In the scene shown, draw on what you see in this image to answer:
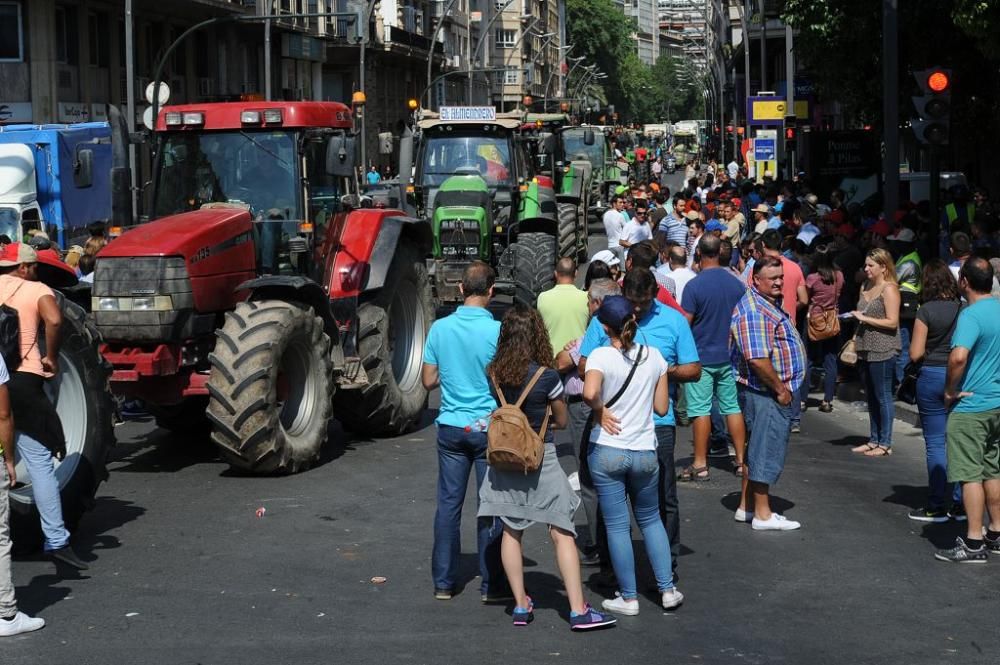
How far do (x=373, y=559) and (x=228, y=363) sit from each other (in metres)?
2.41

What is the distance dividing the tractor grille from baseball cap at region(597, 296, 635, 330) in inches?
173

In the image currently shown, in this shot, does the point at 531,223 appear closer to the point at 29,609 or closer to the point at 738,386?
the point at 738,386

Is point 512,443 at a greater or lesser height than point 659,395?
lesser

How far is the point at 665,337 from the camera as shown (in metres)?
8.11

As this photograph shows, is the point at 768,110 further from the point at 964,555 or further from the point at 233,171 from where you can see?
the point at 964,555

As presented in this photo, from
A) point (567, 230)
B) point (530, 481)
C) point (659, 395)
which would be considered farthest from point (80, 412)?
point (567, 230)

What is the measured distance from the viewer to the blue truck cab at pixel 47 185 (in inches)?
967

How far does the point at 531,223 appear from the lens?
22000 millimetres

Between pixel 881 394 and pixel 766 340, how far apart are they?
341cm

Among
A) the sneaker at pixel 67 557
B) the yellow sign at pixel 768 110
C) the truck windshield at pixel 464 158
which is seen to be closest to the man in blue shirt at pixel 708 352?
the sneaker at pixel 67 557

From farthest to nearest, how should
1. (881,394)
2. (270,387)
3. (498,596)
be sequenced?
1. (881,394)
2. (270,387)
3. (498,596)

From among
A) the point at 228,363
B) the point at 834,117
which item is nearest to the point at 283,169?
the point at 228,363

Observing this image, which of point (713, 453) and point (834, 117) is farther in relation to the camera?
point (834, 117)

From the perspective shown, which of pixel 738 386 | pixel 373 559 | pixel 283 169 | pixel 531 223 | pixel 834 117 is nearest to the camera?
pixel 373 559
